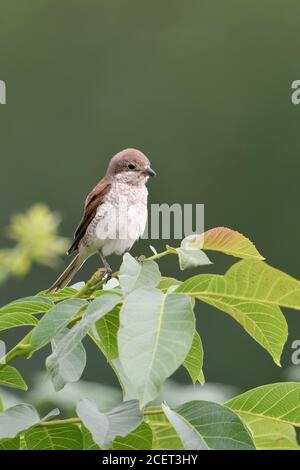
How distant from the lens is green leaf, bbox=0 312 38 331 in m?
1.89

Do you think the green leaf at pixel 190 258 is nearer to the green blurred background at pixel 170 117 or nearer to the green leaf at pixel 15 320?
the green leaf at pixel 15 320

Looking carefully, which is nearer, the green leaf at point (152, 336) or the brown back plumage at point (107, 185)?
the green leaf at point (152, 336)

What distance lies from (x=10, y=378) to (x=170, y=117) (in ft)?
33.6

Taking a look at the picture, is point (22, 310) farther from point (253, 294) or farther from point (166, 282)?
point (253, 294)

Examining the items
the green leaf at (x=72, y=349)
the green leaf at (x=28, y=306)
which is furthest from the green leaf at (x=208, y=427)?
the green leaf at (x=28, y=306)

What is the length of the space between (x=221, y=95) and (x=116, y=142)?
102 inches

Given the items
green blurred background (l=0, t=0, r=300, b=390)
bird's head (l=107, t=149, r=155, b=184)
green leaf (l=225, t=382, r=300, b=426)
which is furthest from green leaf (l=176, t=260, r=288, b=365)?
green blurred background (l=0, t=0, r=300, b=390)

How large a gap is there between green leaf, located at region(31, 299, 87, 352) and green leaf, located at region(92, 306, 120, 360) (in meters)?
0.11

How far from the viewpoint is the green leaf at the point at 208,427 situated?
1670 millimetres

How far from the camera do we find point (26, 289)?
807cm

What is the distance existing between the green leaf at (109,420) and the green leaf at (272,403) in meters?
0.23

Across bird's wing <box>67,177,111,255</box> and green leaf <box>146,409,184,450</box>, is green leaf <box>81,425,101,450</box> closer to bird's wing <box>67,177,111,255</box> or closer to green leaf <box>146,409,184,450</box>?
green leaf <box>146,409,184,450</box>

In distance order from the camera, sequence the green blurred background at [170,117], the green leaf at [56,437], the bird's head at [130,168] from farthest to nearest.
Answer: the green blurred background at [170,117] → the bird's head at [130,168] → the green leaf at [56,437]
